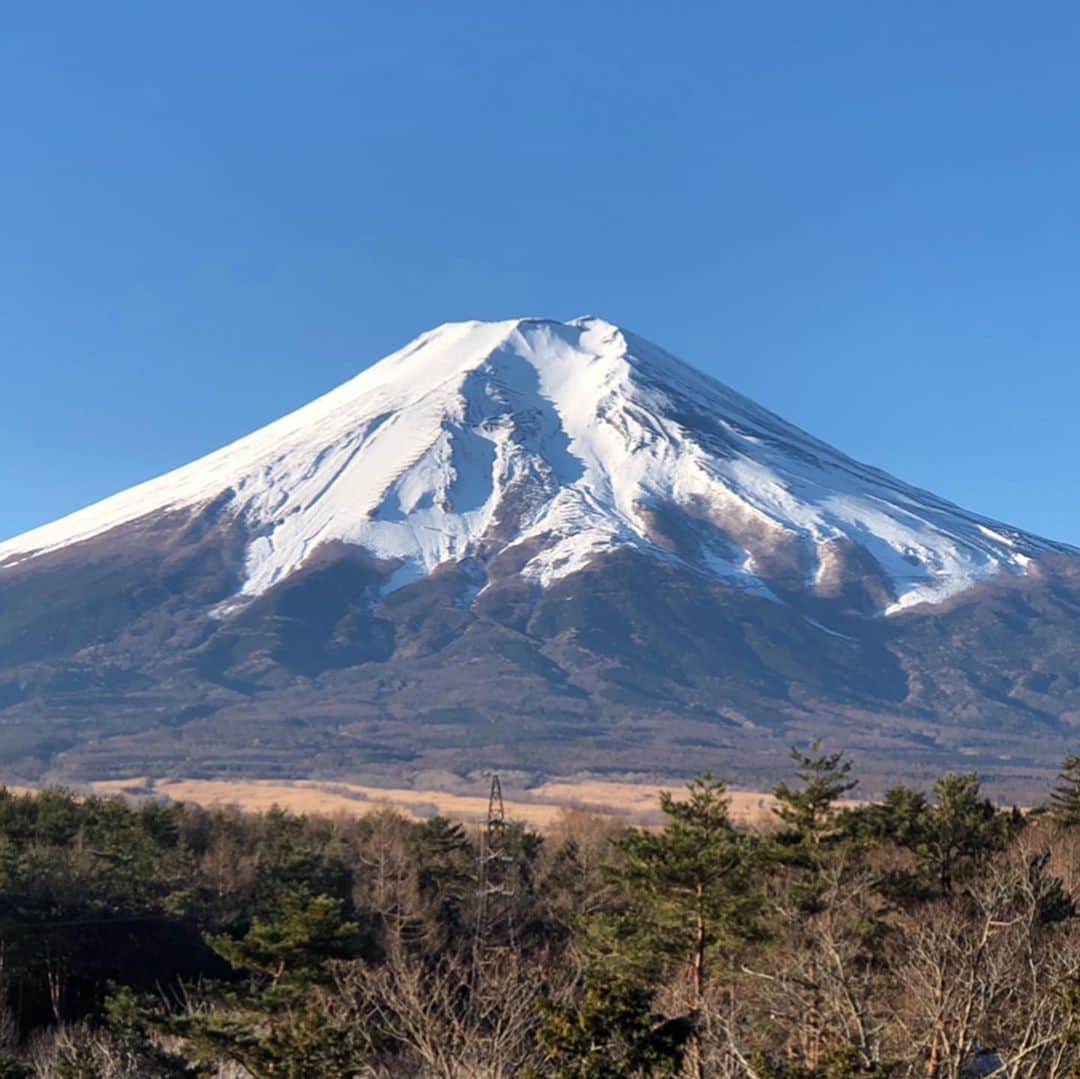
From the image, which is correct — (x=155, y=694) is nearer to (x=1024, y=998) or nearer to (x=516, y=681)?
(x=516, y=681)

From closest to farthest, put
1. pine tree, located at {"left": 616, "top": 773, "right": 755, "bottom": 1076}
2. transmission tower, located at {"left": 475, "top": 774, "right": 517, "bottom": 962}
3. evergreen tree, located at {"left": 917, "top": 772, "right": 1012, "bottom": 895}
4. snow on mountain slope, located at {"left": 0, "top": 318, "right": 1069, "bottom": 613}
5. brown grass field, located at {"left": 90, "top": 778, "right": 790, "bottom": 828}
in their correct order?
pine tree, located at {"left": 616, "top": 773, "right": 755, "bottom": 1076} < evergreen tree, located at {"left": 917, "top": 772, "right": 1012, "bottom": 895} < transmission tower, located at {"left": 475, "top": 774, "right": 517, "bottom": 962} < brown grass field, located at {"left": 90, "top": 778, "right": 790, "bottom": 828} < snow on mountain slope, located at {"left": 0, "top": 318, "right": 1069, "bottom": 613}

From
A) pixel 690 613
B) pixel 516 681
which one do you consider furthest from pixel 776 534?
pixel 516 681

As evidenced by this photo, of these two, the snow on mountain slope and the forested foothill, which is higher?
the snow on mountain slope

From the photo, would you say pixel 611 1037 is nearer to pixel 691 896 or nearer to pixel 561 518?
pixel 691 896

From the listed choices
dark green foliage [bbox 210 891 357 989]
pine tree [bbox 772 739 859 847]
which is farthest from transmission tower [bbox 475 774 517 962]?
dark green foliage [bbox 210 891 357 989]

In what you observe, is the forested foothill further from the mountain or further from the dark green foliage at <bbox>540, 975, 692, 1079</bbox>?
the mountain

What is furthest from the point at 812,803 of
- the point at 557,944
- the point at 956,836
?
the point at 557,944

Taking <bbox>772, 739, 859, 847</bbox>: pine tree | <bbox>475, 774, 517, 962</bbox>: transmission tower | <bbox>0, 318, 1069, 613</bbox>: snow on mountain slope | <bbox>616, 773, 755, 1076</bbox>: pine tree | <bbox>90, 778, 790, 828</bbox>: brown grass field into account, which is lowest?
<bbox>90, 778, 790, 828</bbox>: brown grass field
